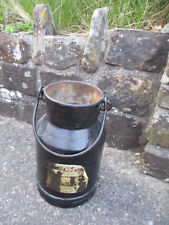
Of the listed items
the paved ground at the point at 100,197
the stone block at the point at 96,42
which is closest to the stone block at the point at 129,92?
the stone block at the point at 96,42

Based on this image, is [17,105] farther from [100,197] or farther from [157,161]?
[157,161]

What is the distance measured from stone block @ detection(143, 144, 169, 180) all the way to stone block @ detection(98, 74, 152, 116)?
230mm

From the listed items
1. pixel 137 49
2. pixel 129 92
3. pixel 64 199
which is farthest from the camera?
pixel 129 92

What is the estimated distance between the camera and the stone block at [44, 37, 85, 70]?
1239 millimetres

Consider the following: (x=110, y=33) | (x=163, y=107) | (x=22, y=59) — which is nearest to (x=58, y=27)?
(x=22, y=59)

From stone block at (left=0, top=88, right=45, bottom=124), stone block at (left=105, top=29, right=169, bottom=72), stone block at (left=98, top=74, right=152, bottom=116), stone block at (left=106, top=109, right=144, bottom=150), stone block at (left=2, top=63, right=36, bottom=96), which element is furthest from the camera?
stone block at (left=0, top=88, right=45, bottom=124)

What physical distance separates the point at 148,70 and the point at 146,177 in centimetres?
64

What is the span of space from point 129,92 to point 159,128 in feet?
0.91

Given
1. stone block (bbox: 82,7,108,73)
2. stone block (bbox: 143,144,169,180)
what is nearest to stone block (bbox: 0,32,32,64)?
stone block (bbox: 82,7,108,73)

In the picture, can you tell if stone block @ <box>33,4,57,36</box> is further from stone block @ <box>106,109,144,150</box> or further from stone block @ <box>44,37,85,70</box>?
stone block @ <box>106,109,144,150</box>

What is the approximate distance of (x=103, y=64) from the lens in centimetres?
125

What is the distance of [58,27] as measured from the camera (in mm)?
1512

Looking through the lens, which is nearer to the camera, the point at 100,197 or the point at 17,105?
the point at 100,197

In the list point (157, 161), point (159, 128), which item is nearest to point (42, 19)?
point (159, 128)
